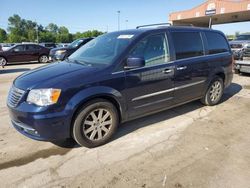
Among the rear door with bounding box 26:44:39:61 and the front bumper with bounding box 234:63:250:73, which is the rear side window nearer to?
the front bumper with bounding box 234:63:250:73

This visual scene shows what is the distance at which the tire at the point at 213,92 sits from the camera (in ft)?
17.7

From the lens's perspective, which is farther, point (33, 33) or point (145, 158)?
point (33, 33)

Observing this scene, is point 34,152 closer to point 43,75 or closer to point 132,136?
point 43,75

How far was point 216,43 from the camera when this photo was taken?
17.9 ft

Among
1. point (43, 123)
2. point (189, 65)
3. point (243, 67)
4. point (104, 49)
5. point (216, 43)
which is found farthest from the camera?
point (243, 67)

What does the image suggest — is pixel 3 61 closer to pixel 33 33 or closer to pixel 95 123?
pixel 95 123

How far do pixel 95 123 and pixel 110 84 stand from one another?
647 mm

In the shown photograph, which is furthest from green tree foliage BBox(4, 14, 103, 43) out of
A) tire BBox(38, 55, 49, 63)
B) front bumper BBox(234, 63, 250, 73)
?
front bumper BBox(234, 63, 250, 73)

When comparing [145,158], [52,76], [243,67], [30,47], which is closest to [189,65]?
[145,158]

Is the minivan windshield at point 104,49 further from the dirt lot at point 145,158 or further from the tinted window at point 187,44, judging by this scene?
the dirt lot at point 145,158

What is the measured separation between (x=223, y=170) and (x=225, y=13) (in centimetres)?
3300

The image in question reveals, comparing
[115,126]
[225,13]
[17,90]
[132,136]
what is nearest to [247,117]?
[132,136]

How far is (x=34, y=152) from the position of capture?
3482 millimetres

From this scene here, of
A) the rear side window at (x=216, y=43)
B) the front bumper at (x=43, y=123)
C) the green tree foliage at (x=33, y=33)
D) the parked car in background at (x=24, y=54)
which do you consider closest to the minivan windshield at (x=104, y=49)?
the front bumper at (x=43, y=123)
